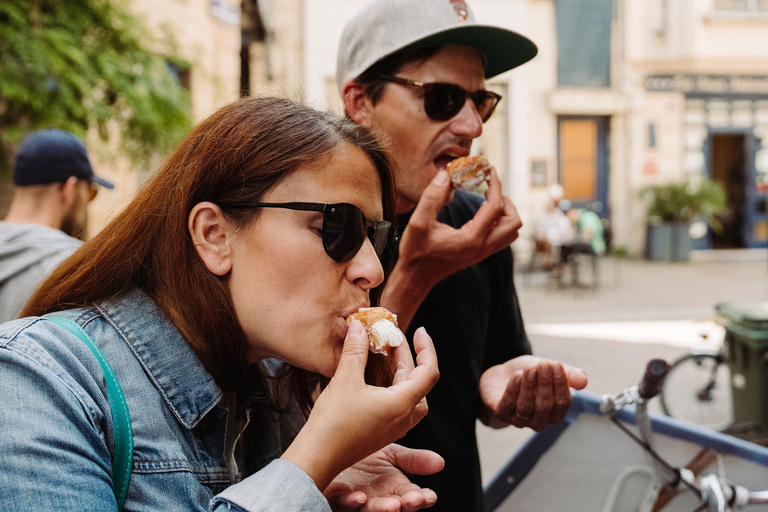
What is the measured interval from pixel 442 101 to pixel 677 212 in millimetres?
15916

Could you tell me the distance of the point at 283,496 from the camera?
1011mm

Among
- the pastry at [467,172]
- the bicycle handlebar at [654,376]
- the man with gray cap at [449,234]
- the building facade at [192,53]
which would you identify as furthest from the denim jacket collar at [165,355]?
the building facade at [192,53]

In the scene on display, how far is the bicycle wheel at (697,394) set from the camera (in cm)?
561

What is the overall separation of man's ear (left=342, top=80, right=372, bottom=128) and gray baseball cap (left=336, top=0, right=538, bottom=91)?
0.03m

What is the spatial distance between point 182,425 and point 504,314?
3.91ft

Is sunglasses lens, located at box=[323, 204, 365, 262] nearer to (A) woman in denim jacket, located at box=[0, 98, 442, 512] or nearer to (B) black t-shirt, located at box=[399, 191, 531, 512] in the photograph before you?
(A) woman in denim jacket, located at box=[0, 98, 442, 512]

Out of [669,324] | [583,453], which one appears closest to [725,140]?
[669,324]

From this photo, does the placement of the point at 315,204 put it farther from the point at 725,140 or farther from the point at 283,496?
the point at 725,140

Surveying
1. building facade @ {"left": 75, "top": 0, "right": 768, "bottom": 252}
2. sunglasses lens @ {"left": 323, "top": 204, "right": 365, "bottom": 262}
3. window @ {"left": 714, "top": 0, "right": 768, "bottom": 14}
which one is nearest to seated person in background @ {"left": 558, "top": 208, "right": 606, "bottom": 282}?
building facade @ {"left": 75, "top": 0, "right": 768, "bottom": 252}

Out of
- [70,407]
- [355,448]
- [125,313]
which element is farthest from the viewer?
[125,313]

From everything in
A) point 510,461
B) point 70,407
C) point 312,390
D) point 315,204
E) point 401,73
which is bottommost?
point 510,461

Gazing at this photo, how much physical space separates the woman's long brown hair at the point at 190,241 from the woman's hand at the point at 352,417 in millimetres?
259

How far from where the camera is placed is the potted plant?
15.8 metres

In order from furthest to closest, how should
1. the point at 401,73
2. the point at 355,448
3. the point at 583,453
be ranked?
the point at 583,453, the point at 401,73, the point at 355,448
